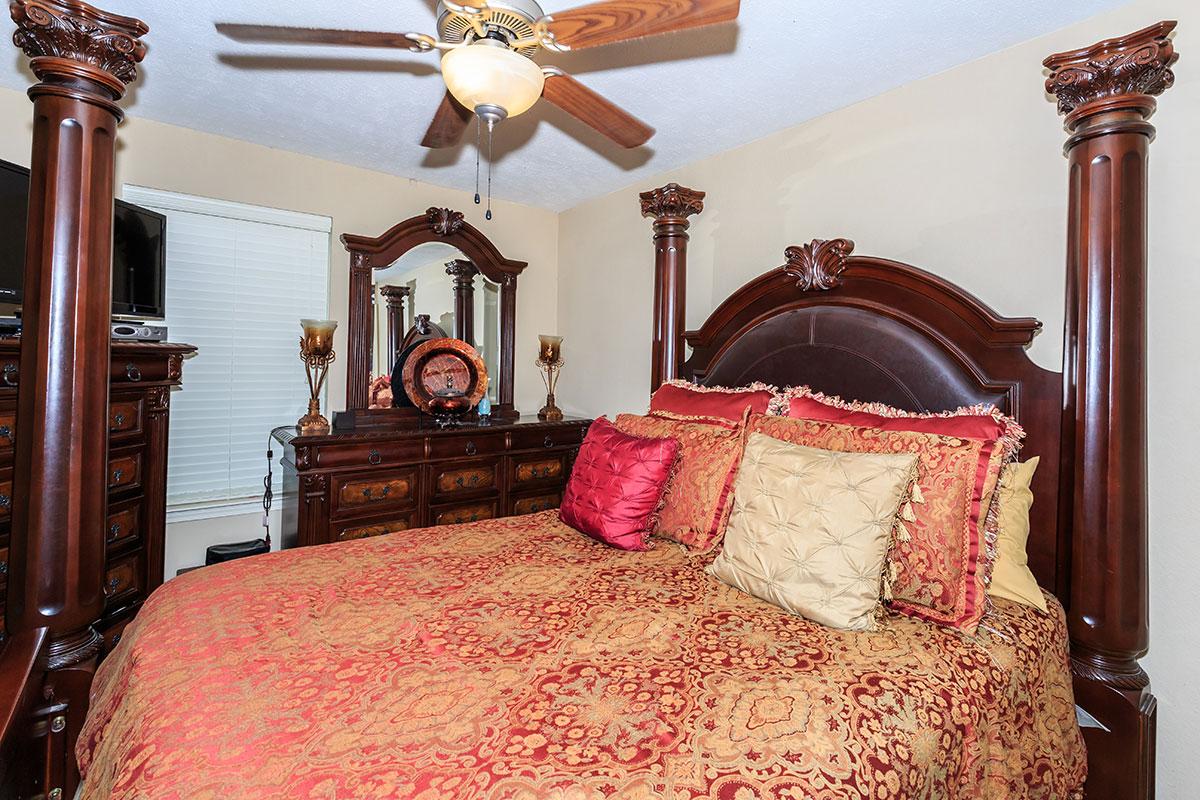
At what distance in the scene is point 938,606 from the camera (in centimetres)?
145

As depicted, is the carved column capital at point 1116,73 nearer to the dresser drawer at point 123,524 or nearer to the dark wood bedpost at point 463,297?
the dark wood bedpost at point 463,297

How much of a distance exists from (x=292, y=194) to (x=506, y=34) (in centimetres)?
238

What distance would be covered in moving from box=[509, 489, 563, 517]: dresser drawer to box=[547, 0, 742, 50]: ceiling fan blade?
8.42 ft

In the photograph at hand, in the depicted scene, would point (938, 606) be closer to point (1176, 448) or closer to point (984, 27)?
point (1176, 448)

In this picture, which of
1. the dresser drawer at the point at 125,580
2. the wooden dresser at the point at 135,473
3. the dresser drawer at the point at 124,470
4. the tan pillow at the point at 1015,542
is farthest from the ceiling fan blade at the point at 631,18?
the dresser drawer at the point at 125,580

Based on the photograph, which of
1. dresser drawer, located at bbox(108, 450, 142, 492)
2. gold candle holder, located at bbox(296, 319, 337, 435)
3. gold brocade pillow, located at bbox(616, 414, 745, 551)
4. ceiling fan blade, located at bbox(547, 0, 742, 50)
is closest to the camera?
ceiling fan blade, located at bbox(547, 0, 742, 50)

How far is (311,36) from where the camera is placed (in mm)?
1412

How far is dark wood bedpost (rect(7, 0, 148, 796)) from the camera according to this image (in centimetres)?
161

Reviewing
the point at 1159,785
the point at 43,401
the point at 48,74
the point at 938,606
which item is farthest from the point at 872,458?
the point at 48,74

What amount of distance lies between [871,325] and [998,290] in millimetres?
417

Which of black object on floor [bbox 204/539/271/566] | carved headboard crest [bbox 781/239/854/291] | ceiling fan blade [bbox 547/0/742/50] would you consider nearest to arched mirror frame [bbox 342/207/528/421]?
black object on floor [bbox 204/539/271/566]

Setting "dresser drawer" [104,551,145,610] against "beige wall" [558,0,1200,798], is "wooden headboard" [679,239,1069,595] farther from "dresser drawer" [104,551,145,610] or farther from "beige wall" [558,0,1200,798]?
"dresser drawer" [104,551,145,610]

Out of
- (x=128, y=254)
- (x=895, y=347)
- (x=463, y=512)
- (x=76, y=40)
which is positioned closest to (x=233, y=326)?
(x=128, y=254)

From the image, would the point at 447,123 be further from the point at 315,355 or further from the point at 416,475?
the point at 416,475
